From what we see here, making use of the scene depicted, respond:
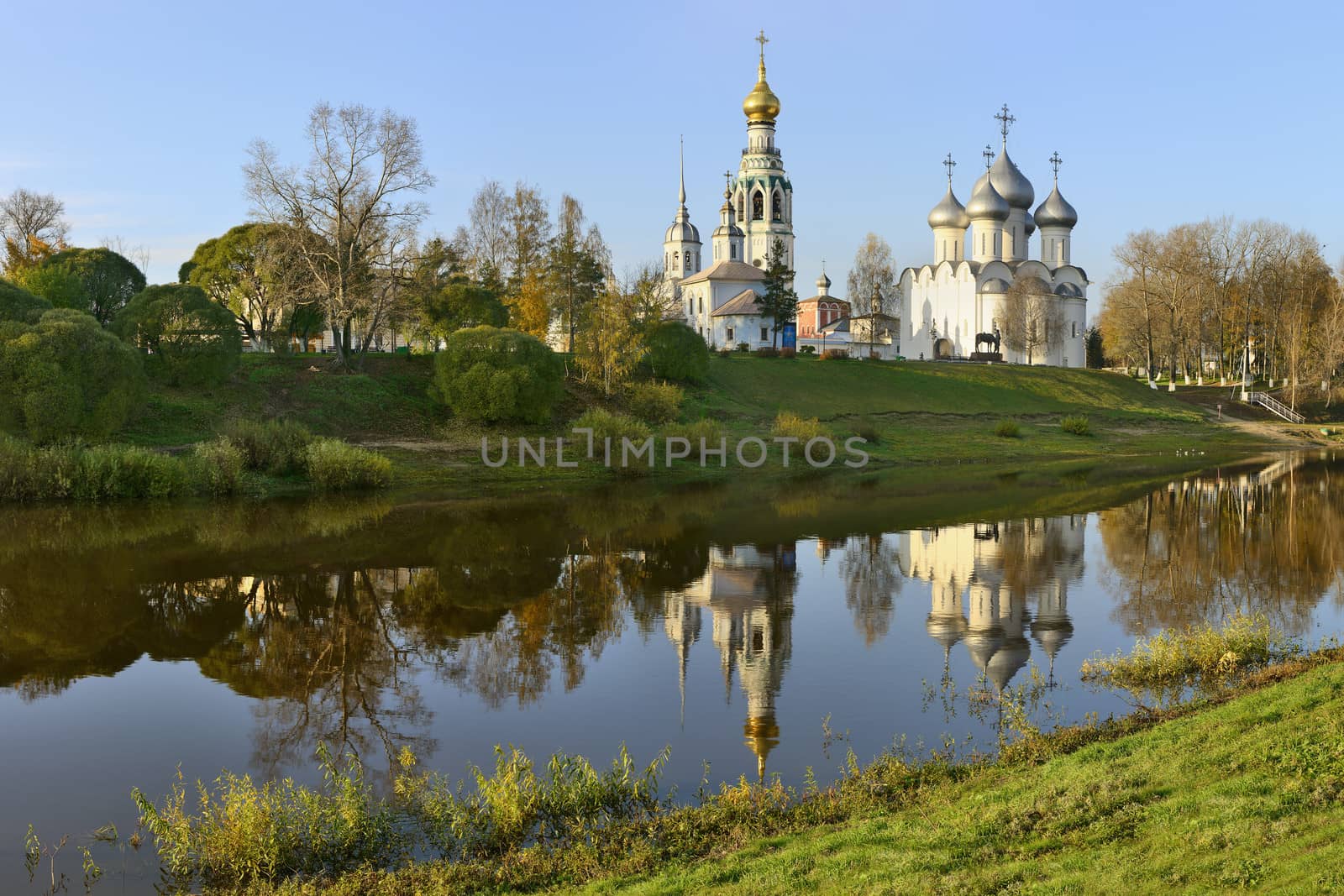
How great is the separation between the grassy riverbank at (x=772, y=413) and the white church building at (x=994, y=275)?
590cm

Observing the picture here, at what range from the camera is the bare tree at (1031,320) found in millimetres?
58938

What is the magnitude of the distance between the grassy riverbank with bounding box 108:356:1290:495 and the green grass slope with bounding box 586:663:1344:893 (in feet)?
68.8

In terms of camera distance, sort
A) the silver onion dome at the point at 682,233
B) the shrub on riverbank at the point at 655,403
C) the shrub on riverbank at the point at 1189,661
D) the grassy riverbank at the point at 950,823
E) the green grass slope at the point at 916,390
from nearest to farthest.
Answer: the grassy riverbank at the point at 950,823 → the shrub on riverbank at the point at 1189,661 → the shrub on riverbank at the point at 655,403 → the green grass slope at the point at 916,390 → the silver onion dome at the point at 682,233

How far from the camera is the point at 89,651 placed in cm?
1209

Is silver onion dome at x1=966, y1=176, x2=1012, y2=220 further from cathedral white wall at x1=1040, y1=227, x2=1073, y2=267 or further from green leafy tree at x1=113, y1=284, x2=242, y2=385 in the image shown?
green leafy tree at x1=113, y1=284, x2=242, y2=385

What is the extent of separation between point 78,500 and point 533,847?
66.9 feet

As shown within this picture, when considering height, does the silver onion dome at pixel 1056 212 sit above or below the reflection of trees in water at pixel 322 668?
above

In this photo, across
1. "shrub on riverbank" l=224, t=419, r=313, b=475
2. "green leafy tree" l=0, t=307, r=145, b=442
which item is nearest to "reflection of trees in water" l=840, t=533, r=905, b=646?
"shrub on riverbank" l=224, t=419, r=313, b=475

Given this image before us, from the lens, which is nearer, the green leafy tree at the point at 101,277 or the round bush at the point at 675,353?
the green leafy tree at the point at 101,277

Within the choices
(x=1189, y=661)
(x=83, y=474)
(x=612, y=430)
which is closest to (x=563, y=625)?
(x=1189, y=661)

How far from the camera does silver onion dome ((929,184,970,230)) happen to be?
64.2m

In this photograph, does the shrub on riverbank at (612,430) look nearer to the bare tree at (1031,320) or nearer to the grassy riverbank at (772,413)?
the grassy riverbank at (772,413)

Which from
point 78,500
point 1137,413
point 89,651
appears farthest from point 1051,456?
point 89,651

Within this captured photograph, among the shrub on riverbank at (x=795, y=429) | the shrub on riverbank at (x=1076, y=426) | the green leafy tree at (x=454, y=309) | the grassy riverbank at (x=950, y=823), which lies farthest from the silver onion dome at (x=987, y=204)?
the grassy riverbank at (x=950, y=823)
